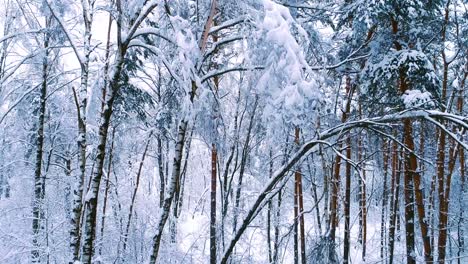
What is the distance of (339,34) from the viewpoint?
11367 mm

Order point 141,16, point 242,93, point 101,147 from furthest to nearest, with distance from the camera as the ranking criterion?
1. point 101,147
2. point 242,93
3. point 141,16

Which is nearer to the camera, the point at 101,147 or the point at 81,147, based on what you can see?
the point at 101,147

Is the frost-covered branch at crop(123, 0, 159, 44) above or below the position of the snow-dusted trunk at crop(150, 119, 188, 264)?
above

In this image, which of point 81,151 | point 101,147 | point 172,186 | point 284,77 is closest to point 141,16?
point 101,147

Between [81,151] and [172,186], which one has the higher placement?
[81,151]

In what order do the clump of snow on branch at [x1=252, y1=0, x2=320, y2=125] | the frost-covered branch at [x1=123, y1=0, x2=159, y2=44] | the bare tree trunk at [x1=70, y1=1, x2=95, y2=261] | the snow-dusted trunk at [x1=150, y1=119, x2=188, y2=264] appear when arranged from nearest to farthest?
the clump of snow on branch at [x1=252, y1=0, x2=320, y2=125] < the frost-covered branch at [x1=123, y1=0, x2=159, y2=44] < the snow-dusted trunk at [x1=150, y1=119, x2=188, y2=264] < the bare tree trunk at [x1=70, y1=1, x2=95, y2=261]

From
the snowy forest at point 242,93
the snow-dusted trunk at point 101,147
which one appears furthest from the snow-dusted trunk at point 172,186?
the snow-dusted trunk at point 101,147

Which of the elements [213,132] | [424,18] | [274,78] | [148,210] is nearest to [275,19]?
[274,78]

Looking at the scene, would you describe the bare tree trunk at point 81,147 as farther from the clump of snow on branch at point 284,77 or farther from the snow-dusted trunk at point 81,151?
the clump of snow on branch at point 284,77

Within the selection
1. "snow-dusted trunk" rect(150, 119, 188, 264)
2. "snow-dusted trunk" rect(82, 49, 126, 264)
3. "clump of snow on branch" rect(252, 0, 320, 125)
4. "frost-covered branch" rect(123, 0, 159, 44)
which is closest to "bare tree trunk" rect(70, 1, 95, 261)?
"snow-dusted trunk" rect(82, 49, 126, 264)

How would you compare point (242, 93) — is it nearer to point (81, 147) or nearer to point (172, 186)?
point (172, 186)

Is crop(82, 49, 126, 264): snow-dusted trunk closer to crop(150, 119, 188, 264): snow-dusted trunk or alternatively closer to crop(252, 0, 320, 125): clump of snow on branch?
crop(150, 119, 188, 264): snow-dusted trunk

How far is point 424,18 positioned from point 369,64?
1751 mm

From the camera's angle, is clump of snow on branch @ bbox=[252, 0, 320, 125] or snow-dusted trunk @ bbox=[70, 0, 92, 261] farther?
snow-dusted trunk @ bbox=[70, 0, 92, 261]
